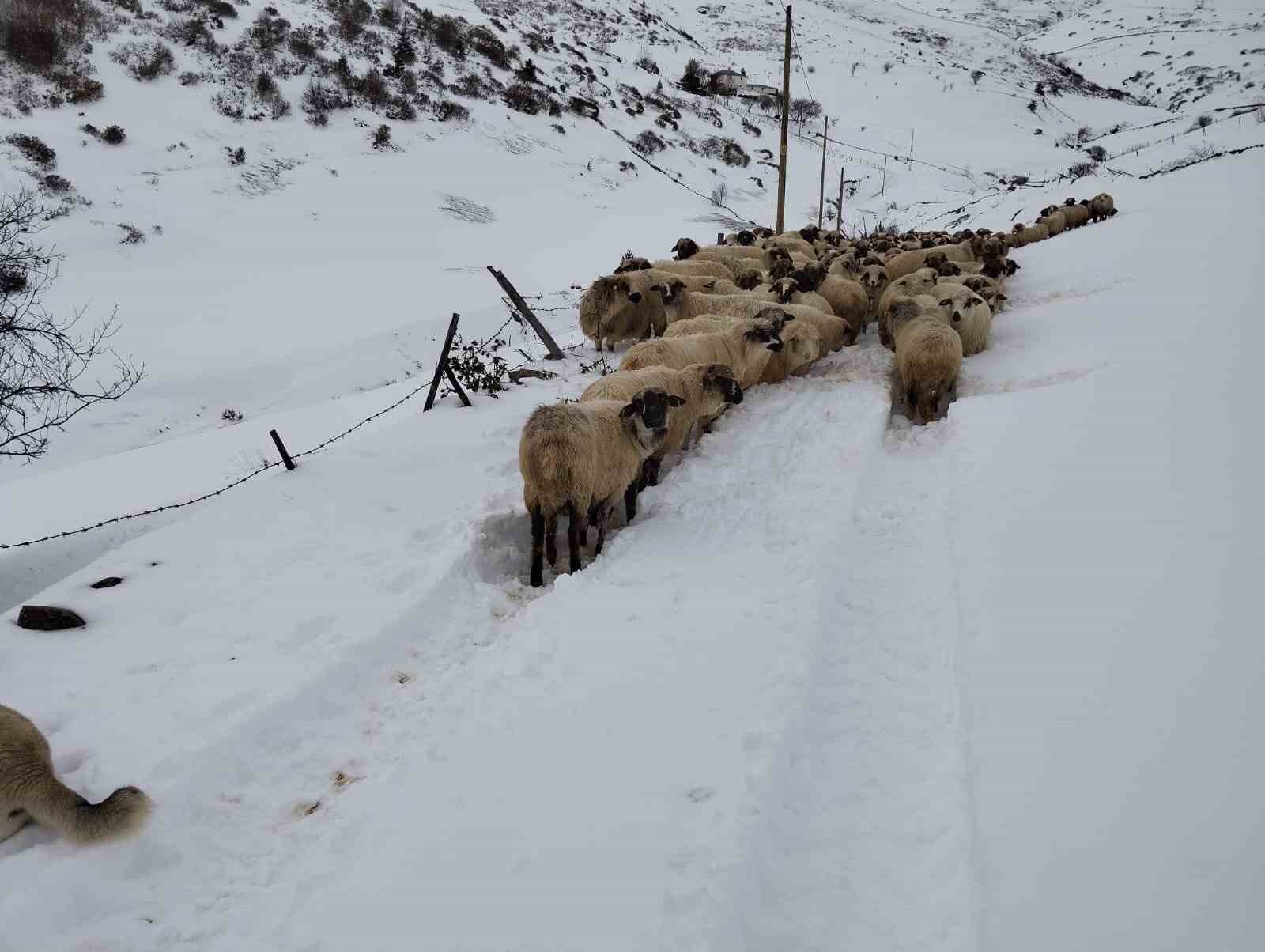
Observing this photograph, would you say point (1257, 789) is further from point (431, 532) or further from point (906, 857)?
point (431, 532)

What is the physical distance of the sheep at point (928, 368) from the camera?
831cm

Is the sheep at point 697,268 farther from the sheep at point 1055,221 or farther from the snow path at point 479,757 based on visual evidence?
the sheep at point 1055,221

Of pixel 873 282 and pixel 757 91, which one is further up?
pixel 757 91

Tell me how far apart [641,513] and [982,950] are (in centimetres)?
465

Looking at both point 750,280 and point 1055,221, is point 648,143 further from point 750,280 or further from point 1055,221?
point 750,280

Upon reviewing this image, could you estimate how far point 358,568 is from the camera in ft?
18.4

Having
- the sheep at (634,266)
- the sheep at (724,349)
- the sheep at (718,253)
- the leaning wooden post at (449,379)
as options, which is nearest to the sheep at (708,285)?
the sheep at (634,266)

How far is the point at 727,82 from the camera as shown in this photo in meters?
53.6

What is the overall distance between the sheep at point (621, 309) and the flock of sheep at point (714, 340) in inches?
0.8

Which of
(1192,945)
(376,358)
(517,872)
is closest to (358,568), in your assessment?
(517,872)

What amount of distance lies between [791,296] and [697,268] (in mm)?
2738

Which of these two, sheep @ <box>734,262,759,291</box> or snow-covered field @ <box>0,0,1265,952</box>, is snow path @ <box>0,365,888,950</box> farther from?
sheep @ <box>734,262,759,291</box>

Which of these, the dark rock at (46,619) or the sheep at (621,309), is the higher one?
the sheep at (621,309)

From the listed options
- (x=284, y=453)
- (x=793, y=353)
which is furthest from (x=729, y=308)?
(x=284, y=453)
